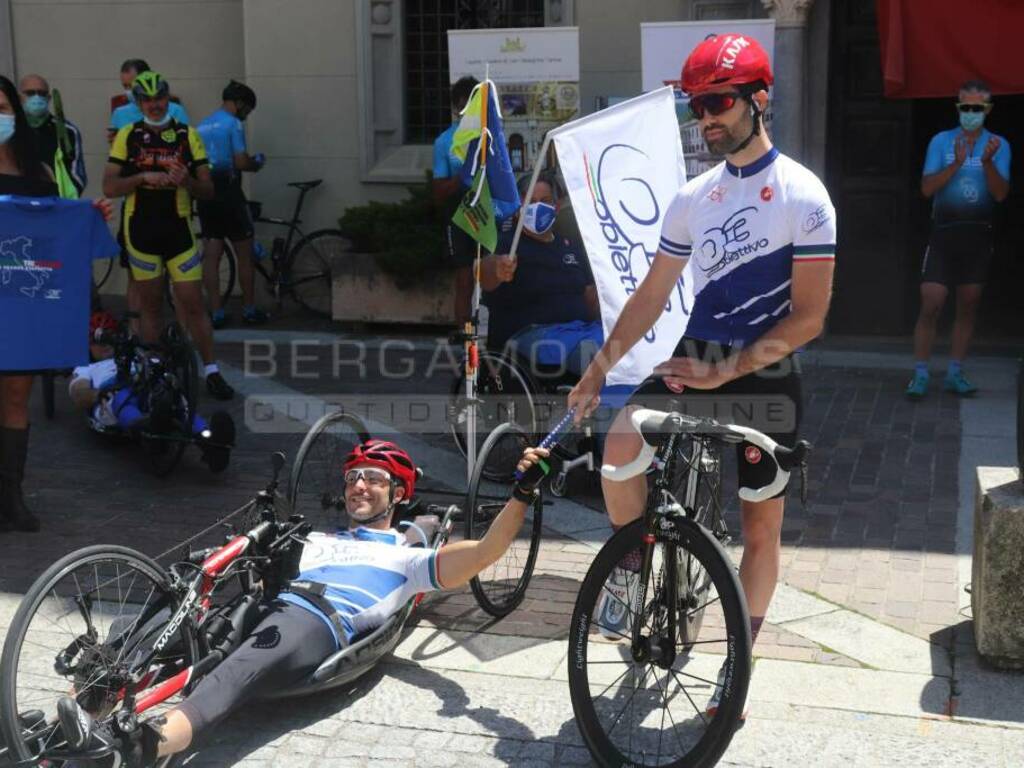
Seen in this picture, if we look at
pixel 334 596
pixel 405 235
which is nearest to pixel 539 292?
pixel 334 596

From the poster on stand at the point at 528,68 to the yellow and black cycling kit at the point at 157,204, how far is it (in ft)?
9.95

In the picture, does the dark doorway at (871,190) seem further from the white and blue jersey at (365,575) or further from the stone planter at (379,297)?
the white and blue jersey at (365,575)

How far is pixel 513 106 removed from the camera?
36.5ft

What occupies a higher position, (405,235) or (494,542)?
(405,235)

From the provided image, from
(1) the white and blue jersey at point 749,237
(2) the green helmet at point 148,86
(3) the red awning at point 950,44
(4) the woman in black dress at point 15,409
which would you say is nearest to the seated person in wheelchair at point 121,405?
(4) the woman in black dress at point 15,409

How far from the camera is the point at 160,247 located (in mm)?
8453

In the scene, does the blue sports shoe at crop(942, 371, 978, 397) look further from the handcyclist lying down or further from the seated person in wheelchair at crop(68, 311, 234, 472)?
the handcyclist lying down

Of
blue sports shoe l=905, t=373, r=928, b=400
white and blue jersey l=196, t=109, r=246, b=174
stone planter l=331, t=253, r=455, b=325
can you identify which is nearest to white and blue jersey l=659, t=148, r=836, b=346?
blue sports shoe l=905, t=373, r=928, b=400

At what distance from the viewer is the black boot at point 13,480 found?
6.59 m

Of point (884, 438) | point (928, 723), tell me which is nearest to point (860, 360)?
point (884, 438)

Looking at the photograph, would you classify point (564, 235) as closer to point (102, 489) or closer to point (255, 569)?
point (102, 489)

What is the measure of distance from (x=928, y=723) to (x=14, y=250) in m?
4.62

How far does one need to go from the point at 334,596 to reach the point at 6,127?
3090mm

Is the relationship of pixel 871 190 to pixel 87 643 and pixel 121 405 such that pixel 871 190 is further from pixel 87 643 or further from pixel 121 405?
pixel 87 643
